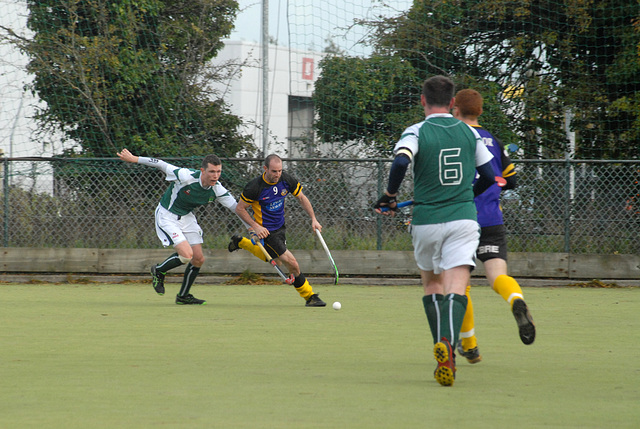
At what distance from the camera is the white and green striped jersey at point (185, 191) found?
9602 mm

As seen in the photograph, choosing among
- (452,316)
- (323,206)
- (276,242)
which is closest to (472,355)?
(452,316)

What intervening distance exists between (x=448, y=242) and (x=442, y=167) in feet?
1.42

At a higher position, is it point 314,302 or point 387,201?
point 387,201

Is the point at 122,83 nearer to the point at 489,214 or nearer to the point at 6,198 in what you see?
the point at 6,198

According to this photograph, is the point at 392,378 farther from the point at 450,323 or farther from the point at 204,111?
the point at 204,111

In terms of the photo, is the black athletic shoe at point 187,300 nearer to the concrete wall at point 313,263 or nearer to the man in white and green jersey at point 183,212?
the man in white and green jersey at point 183,212

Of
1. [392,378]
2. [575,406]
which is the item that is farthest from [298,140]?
[575,406]

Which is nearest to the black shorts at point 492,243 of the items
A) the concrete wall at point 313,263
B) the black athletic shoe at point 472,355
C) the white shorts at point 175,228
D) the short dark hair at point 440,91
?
the black athletic shoe at point 472,355

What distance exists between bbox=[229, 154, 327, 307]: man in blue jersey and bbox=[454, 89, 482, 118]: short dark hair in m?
3.81

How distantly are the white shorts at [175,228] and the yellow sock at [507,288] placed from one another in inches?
199

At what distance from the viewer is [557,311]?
8938 mm

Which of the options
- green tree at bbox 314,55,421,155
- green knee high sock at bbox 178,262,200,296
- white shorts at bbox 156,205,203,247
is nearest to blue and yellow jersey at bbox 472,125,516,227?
green knee high sock at bbox 178,262,200,296

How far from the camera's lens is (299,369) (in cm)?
516

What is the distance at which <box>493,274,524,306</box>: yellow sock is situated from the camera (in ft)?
17.0
